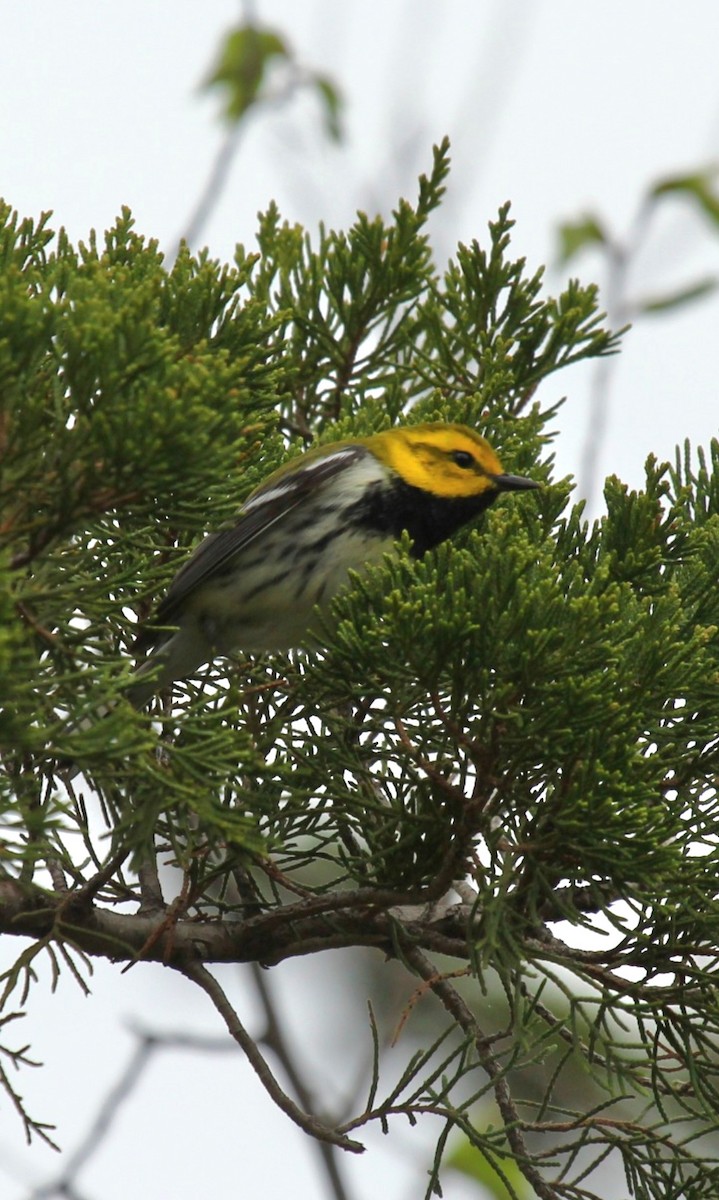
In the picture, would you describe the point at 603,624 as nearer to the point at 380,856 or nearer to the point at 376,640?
the point at 376,640

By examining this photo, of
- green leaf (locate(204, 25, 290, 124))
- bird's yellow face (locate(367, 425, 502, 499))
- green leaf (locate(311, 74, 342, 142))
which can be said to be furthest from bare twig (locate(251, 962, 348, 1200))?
green leaf (locate(204, 25, 290, 124))

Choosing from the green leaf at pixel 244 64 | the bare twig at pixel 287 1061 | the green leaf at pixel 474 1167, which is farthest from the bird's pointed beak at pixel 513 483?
the green leaf at pixel 244 64

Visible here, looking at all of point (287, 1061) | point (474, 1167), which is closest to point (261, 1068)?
point (287, 1061)

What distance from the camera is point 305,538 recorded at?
10.4 feet

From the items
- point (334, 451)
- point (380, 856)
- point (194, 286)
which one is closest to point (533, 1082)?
point (334, 451)

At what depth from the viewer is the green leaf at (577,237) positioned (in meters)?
4.95

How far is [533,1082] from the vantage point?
15.1ft

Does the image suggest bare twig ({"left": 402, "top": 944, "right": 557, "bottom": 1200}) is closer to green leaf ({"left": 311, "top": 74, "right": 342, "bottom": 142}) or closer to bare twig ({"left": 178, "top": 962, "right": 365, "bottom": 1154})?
bare twig ({"left": 178, "top": 962, "right": 365, "bottom": 1154})

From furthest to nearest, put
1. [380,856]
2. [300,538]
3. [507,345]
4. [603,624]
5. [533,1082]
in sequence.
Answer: [533,1082]
[300,538]
[507,345]
[380,856]
[603,624]

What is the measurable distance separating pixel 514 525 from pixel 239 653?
48.4 inches

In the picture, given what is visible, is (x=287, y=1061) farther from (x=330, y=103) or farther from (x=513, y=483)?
(x=330, y=103)

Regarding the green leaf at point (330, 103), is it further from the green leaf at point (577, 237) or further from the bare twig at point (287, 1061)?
the bare twig at point (287, 1061)

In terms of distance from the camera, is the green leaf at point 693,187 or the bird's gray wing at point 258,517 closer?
the bird's gray wing at point 258,517

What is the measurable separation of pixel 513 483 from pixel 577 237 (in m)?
2.32
